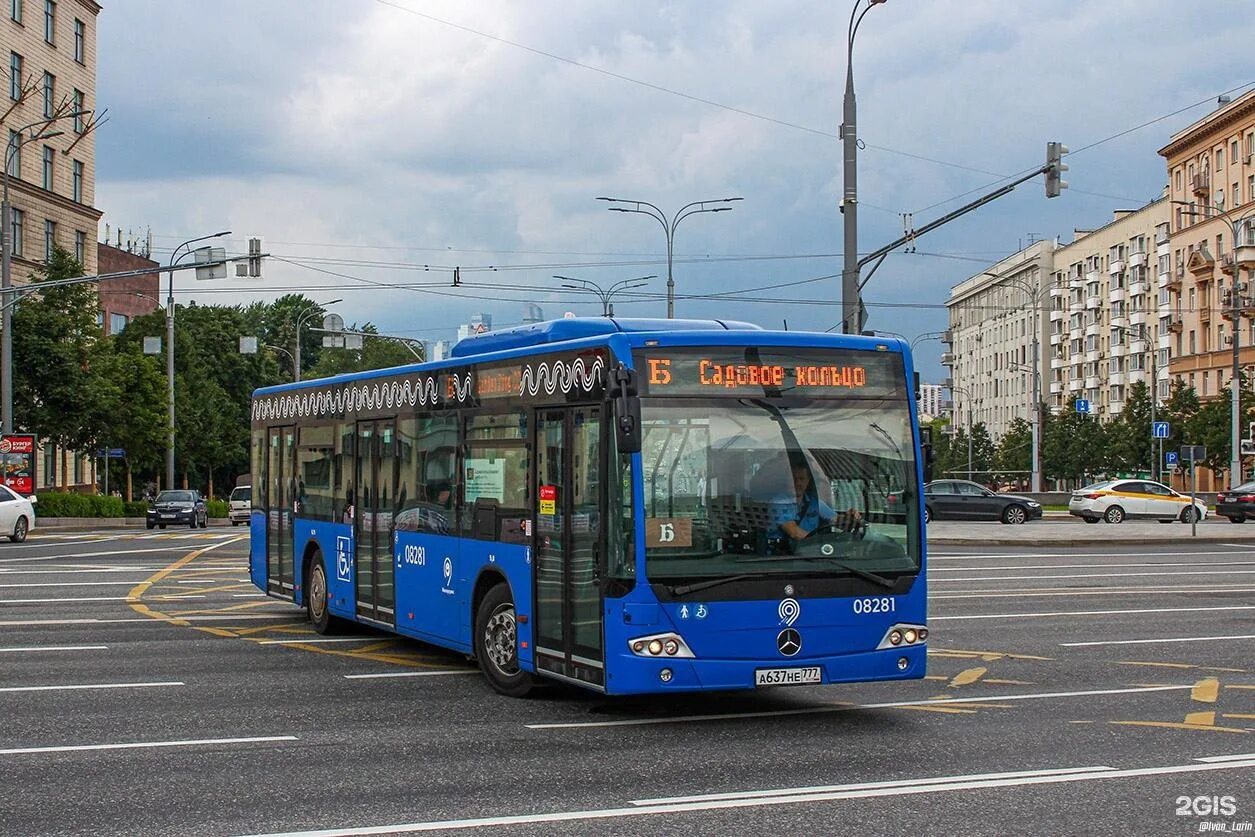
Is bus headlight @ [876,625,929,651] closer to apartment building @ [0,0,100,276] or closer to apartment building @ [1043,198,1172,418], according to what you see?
apartment building @ [0,0,100,276]

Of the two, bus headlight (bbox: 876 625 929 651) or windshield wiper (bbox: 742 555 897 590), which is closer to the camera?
windshield wiper (bbox: 742 555 897 590)

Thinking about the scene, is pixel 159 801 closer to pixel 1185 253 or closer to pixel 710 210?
pixel 710 210

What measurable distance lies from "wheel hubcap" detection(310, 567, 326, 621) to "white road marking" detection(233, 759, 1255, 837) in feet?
29.6

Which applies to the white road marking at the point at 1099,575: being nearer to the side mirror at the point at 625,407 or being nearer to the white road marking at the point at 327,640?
the white road marking at the point at 327,640

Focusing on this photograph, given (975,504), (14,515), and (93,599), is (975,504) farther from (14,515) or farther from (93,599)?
(93,599)

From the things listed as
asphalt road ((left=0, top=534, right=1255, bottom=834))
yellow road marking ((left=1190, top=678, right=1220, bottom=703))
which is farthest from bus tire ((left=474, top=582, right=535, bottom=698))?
yellow road marking ((left=1190, top=678, right=1220, bottom=703))

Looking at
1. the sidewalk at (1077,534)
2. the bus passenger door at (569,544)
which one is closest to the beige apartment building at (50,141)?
the sidewalk at (1077,534)

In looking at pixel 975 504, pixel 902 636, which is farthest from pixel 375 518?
pixel 975 504

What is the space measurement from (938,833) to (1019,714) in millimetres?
3907

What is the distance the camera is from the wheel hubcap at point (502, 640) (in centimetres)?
1177

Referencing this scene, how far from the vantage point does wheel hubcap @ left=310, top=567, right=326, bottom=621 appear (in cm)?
1630

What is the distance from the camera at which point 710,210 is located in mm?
49531

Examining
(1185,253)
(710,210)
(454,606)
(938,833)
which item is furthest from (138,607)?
(1185,253)

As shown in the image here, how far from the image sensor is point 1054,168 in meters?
28.7
